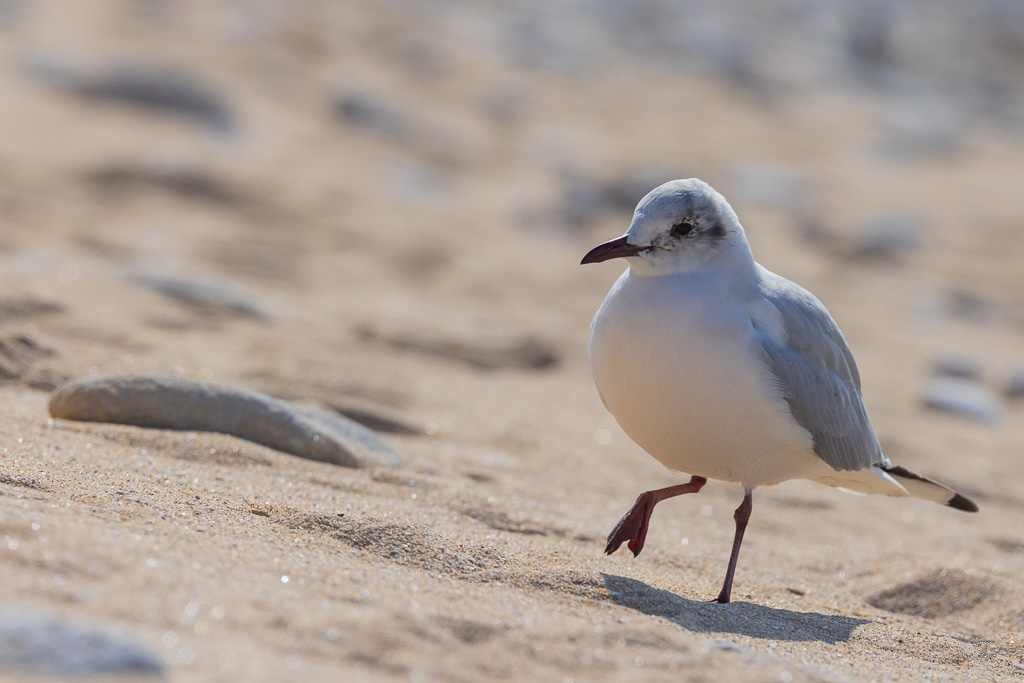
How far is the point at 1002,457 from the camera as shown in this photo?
523 cm

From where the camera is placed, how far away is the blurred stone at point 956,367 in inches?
249

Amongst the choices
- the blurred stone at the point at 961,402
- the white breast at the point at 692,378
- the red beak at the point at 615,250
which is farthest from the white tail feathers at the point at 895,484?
the blurred stone at the point at 961,402

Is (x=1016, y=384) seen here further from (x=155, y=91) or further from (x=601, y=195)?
(x=155, y=91)

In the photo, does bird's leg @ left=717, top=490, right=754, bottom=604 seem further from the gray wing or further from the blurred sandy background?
the gray wing

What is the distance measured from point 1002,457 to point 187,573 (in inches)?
167

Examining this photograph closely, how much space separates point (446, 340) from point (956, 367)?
3.00 m

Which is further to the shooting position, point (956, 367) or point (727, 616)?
point (956, 367)

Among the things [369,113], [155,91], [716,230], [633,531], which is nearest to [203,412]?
[633,531]

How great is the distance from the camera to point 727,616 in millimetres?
2834

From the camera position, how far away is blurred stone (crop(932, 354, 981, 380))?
632cm

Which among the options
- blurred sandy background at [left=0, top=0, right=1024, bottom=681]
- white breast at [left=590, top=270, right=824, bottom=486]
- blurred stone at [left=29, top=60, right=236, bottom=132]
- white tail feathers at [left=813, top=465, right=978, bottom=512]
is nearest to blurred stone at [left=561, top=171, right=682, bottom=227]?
blurred sandy background at [left=0, top=0, right=1024, bottom=681]

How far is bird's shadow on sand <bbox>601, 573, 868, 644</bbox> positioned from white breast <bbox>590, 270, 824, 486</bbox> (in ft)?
1.35

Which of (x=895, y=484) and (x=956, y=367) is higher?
(x=956, y=367)

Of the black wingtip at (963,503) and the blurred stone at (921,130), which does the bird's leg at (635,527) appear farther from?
the blurred stone at (921,130)
